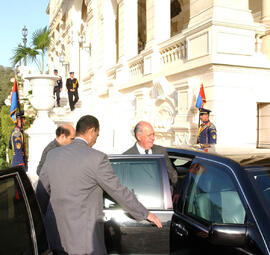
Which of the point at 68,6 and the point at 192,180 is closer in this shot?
the point at 192,180

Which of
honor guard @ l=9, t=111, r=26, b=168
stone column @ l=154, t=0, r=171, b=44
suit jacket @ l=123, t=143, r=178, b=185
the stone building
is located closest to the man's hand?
suit jacket @ l=123, t=143, r=178, b=185

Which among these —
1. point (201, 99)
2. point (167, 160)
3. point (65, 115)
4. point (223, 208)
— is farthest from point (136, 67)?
point (223, 208)

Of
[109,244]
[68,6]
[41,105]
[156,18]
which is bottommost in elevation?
[109,244]

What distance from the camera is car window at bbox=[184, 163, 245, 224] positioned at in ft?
7.55

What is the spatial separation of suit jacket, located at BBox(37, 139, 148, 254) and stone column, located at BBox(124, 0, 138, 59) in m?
12.7

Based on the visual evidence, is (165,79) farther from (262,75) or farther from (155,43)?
(262,75)

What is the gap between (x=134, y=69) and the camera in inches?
553

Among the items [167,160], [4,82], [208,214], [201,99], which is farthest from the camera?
[4,82]

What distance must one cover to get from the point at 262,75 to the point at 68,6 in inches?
872

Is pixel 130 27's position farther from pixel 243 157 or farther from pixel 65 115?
pixel 243 157

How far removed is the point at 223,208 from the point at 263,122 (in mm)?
7631

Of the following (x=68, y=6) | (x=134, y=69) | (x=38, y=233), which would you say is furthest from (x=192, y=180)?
(x=68, y=6)

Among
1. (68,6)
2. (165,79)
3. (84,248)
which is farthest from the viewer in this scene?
(68,6)

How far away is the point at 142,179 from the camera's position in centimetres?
303
